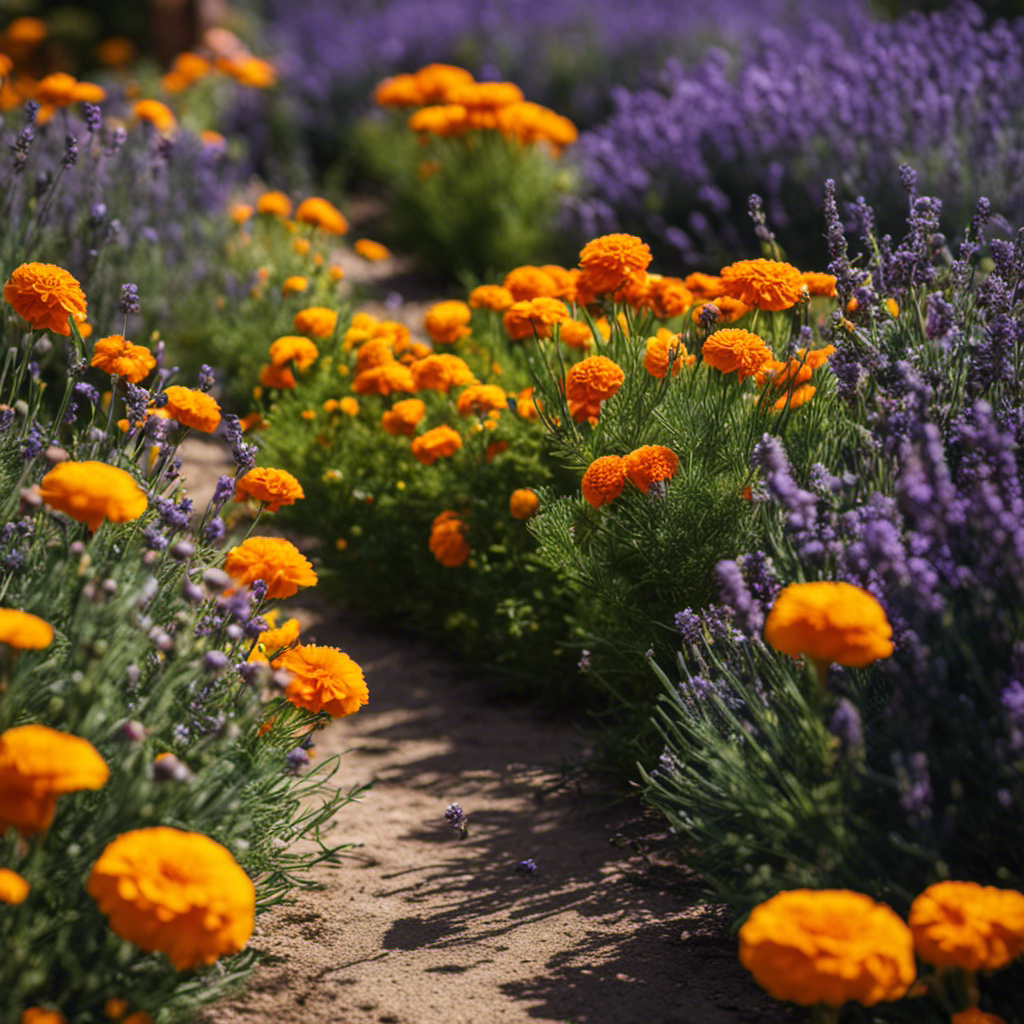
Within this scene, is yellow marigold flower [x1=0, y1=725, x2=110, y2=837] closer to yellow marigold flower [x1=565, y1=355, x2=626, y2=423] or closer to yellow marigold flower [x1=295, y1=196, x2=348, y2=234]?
yellow marigold flower [x1=565, y1=355, x2=626, y2=423]

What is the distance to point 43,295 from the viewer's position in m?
2.44

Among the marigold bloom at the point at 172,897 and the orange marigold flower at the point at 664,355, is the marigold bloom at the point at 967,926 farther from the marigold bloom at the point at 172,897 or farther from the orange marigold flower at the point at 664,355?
the orange marigold flower at the point at 664,355

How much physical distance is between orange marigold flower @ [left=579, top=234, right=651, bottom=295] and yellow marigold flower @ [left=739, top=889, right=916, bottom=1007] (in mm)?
1697

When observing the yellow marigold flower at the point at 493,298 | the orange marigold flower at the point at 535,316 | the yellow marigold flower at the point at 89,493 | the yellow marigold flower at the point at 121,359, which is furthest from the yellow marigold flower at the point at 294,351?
the yellow marigold flower at the point at 89,493

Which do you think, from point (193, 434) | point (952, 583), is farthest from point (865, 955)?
point (193, 434)

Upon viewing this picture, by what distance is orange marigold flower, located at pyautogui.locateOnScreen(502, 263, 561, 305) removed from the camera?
337 centimetres

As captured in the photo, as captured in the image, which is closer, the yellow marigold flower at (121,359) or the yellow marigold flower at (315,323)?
the yellow marigold flower at (121,359)

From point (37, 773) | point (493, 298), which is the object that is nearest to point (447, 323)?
point (493, 298)

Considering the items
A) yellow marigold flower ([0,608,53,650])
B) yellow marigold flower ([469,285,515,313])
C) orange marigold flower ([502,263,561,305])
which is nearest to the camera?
yellow marigold flower ([0,608,53,650])

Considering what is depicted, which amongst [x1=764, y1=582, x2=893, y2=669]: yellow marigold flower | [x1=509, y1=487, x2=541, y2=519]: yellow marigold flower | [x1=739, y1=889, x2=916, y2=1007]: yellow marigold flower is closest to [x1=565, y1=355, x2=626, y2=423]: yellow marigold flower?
[x1=509, y1=487, x2=541, y2=519]: yellow marigold flower

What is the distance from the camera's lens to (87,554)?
2.11 metres

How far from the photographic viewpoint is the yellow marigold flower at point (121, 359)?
8.48ft

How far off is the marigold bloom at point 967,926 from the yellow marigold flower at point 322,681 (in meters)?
1.17

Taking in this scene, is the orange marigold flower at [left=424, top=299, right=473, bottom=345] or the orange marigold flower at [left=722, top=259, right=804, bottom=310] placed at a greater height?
the orange marigold flower at [left=722, top=259, right=804, bottom=310]
